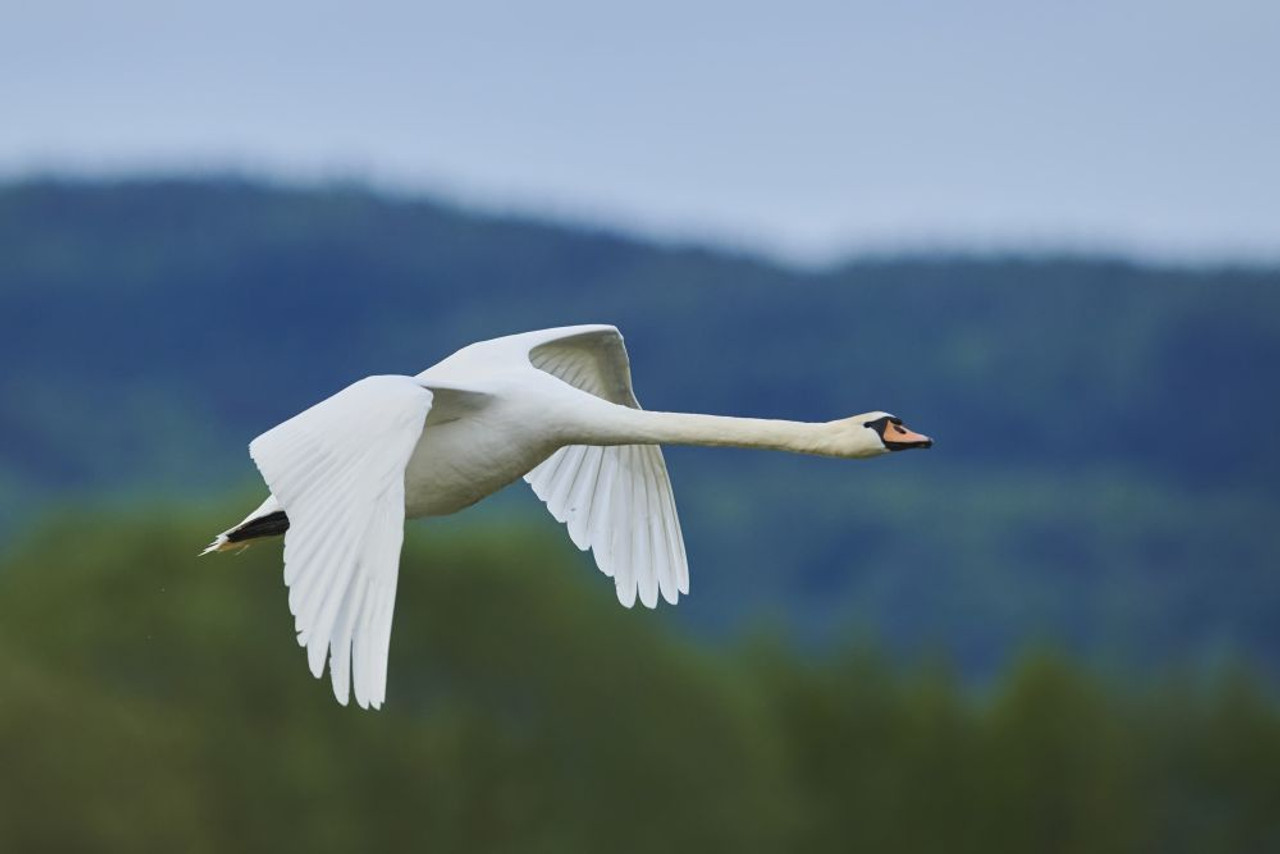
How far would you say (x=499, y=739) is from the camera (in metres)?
42.9

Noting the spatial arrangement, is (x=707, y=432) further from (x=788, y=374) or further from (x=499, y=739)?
(x=788, y=374)

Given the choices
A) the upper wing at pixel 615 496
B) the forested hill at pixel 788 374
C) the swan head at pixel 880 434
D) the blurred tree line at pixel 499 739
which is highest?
the swan head at pixel 880 434

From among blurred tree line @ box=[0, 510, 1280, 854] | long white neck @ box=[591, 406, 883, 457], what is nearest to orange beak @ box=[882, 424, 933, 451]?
long white neck @ box=[591, 406, 883, 457]

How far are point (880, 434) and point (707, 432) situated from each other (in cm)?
92

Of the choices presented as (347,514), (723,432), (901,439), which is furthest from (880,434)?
(347,514)

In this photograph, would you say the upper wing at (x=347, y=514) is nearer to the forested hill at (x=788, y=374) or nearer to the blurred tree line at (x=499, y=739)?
the blurred tree line at (x=499, y=739)

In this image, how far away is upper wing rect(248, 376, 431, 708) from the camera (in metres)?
10.2

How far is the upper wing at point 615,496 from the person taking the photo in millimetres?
14852

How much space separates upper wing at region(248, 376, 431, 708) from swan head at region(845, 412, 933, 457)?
211 cm

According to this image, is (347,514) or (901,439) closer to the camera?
(347,514)

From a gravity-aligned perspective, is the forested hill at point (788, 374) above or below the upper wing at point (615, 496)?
below

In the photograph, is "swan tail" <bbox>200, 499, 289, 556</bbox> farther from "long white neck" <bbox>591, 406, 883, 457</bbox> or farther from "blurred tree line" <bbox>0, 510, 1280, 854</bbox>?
"blurred tree line" <bbox>0, 510, 1280, 854</bbox>

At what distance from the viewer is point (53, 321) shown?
156625 millimetres

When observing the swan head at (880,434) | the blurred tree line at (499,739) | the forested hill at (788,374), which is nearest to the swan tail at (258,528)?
the swan head at (880,434)
